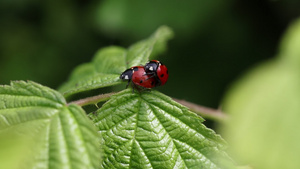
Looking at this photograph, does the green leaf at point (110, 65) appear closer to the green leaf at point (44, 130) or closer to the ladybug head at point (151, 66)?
the ladybug head at point (151, 66)

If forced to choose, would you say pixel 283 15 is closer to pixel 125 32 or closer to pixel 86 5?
pixel 125 32

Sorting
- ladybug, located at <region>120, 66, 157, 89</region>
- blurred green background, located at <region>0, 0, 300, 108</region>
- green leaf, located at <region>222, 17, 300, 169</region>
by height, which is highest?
blurred green background, located at <region>0, 0, 300, 108</region>

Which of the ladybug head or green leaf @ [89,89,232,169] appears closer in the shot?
green leaf @ [89,89,232,169]

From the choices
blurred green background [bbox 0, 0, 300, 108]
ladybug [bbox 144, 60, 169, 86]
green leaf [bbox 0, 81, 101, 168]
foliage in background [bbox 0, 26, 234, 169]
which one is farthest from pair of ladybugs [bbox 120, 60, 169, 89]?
blurred green background [bbox 0, 0, 300, 108]

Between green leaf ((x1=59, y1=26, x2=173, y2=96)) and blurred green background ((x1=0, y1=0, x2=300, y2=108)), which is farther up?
blurred green background ((x1=0, y1=0, x2=300, y2=108))

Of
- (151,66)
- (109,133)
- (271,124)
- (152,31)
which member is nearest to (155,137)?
(109,133)

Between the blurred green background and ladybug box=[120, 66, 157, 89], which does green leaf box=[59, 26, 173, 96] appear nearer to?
ladybug box=[120, 66, 157, 89]

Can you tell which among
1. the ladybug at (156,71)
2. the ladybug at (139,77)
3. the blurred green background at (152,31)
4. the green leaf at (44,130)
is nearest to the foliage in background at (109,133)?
the green leaf at (44,130)
